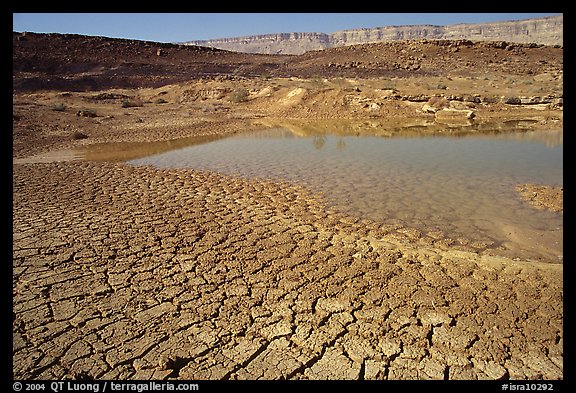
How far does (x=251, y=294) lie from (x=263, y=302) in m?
0.17

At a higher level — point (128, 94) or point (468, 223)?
point (128, 94)

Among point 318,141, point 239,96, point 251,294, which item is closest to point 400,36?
point 239,96

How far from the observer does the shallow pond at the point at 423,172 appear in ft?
15.4

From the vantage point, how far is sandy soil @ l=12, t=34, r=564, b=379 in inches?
99.6

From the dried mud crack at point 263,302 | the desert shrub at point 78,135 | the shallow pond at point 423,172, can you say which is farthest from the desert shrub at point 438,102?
the desert shrub at point 78,135

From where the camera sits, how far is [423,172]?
22.9 ft

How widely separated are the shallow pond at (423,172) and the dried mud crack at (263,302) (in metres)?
0.80

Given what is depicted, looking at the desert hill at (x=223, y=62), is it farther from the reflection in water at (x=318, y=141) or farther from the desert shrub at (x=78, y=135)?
the reflection in water at (x=318, y=141)

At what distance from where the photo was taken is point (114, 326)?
9.37ft

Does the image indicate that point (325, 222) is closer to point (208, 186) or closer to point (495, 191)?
point (208, 186)

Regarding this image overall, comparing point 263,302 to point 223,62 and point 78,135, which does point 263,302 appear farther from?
point 223,62

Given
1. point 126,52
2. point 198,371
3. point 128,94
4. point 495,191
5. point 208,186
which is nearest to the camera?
point 198,371
